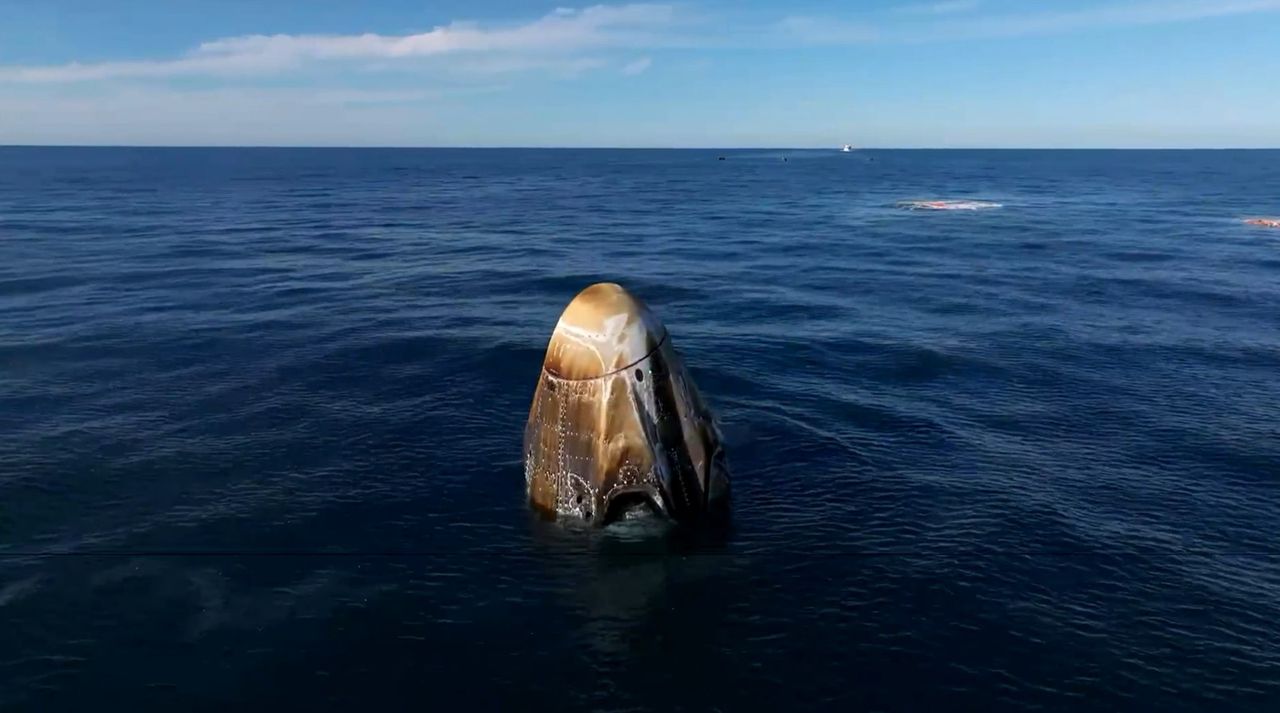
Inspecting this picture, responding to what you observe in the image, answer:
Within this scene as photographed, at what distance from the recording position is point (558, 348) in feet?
115

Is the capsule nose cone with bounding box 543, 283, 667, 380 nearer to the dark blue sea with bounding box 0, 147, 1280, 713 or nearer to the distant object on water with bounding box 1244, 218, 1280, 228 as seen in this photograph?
the dark blue sea with bounding box 0, 147, 1280, 713

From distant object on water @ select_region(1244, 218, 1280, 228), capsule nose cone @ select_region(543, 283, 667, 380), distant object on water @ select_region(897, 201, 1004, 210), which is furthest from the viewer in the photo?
distant object on water @ select_region(897, 201, 1004, 210)

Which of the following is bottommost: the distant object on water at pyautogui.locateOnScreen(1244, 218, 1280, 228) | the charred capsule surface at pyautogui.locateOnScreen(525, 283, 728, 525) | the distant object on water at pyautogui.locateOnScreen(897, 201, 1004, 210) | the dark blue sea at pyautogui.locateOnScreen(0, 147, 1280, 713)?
the dark blue sea at pyautogui.locateOnScreen(0, 147, 1280, 713)

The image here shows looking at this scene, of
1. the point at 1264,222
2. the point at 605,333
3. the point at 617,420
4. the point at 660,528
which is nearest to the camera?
the point at 605,333

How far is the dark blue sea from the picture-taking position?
29.3 m

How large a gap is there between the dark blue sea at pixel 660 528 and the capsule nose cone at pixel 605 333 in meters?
7.58

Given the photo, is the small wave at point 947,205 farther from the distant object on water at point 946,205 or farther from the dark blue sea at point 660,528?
the dark blue sea at point 660,528

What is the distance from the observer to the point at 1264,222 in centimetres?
14775

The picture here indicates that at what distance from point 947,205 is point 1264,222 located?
5473 cm

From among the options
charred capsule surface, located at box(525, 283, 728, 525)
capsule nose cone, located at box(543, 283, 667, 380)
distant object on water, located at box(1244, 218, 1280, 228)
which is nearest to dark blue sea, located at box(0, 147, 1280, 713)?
charred capsule surface, located at box(525, 283, 728, 525)

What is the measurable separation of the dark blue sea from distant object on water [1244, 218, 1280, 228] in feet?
238

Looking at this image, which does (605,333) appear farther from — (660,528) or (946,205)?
(946,205)

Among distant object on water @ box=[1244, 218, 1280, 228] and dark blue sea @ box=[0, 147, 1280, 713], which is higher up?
distant object on water @ box=[1244, 218, 1280, 228]

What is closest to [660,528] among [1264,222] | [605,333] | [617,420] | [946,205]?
[617,420]
